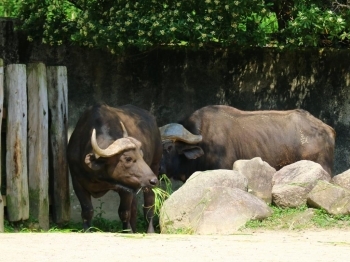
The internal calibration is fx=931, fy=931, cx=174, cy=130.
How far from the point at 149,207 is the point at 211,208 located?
253cm

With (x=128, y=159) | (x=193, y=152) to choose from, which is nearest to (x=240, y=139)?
(x=193, y=152)

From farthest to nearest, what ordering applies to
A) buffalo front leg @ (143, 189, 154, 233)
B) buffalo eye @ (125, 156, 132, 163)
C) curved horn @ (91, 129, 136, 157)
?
buffalo front leg @ (143, 189, 154, 233)
buffalo eye @ (125, 156, 132, 163)
curved horn @ (91, 129, 136, 157)

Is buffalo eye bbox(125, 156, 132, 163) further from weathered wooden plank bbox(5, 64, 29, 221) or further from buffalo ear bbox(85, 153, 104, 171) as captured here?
weathered wooden plank bbox(5, 64, 29, 221)

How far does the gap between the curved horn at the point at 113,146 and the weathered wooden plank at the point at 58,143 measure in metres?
1.07

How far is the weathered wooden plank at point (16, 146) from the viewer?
11.2m

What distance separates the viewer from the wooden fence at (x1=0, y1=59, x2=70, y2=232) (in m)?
11.3

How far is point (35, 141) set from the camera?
11711mm

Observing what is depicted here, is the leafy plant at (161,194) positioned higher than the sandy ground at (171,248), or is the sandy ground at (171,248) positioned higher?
the sandy ground at (171,248)

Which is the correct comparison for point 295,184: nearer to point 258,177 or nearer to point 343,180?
point 258,177

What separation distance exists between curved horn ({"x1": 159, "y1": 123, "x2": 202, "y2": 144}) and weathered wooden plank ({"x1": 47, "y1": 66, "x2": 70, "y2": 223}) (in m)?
1.87

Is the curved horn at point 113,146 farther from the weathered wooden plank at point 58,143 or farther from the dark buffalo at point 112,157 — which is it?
the weathered wooden plank at point 58,143

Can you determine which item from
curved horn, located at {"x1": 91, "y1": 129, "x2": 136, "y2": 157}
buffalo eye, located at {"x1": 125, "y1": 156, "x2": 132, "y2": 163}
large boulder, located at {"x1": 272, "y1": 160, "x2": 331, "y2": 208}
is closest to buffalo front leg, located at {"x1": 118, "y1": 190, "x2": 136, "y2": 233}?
buffalo eye, located at {"x1": 125, "y1": 156, "x2": 132, "y2": 163}

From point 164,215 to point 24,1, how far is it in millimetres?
4859

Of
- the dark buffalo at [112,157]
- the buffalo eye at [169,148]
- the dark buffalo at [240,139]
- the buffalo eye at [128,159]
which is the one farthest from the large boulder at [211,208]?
the buffalo eye at [169,148]
